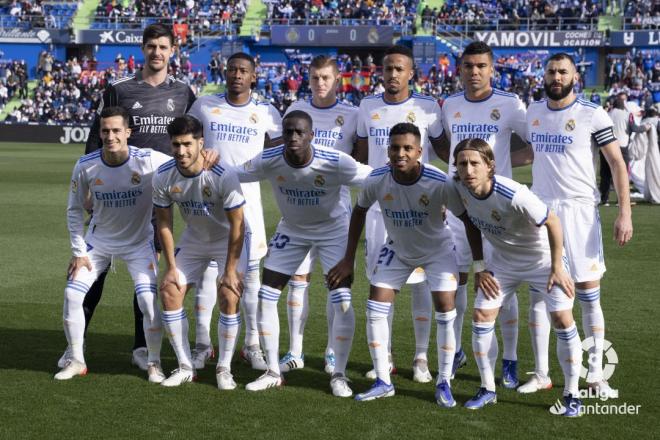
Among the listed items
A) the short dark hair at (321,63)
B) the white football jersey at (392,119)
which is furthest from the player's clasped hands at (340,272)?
the short dark hair at (321,63)

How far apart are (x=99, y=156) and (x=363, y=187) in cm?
201

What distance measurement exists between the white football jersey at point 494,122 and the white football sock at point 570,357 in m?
1.47

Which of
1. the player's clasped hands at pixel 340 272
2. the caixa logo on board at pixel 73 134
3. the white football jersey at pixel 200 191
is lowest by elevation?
the caixa logo on board at pixel 73 134

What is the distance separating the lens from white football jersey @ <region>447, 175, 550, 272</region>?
5.74m

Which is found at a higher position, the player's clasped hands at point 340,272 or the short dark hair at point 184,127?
the short dark hair at point 184,127

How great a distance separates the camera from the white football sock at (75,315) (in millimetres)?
6664

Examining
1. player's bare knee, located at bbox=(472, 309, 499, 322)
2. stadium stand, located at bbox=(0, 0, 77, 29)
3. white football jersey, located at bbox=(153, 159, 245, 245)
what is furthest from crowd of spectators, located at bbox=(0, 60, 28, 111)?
player's bare knee, located at bbox=(472, 309, 499, 322)

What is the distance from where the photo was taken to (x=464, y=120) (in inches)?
270

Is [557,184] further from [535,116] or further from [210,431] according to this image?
[210,431]

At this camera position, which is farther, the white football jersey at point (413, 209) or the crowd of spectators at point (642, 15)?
the crowd of spectators at point (642, 15)

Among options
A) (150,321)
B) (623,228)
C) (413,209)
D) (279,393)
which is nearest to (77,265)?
(150,321)

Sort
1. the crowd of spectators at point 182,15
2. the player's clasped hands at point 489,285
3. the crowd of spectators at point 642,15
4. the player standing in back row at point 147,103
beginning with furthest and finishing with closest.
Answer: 1. the crowd of spectators at point 182,15
2. the crowd of spectators at point 642,15
3. the player standing in back row at point 147,103
4. the player's clasped hands at point 489,285

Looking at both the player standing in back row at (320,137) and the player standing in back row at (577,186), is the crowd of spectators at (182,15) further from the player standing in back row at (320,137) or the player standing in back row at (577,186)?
the player standing in back row at (577,186)

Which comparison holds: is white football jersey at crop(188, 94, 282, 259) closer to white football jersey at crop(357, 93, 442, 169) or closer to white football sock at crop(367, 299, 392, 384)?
white football jersey at crop(357, 93, 442, 169)
